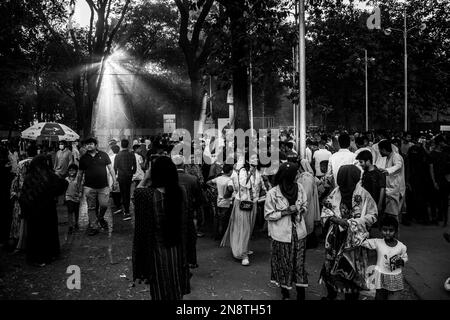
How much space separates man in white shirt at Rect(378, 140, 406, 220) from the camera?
25.3 ft

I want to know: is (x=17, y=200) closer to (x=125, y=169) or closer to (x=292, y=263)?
(x=125, y=169)

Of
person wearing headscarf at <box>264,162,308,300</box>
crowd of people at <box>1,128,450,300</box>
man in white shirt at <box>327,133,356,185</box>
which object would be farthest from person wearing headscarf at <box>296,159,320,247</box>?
person wearing headscarf at <box>264,162,308,300</box>

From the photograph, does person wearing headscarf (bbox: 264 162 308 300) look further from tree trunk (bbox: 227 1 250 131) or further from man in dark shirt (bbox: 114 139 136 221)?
man in dark shirt (bbox: 114 139 136 221)

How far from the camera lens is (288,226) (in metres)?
5.16

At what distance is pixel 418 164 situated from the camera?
9836 mm

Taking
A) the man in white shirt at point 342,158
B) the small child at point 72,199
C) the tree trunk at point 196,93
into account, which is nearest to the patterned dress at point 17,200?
the small child at point 72,199

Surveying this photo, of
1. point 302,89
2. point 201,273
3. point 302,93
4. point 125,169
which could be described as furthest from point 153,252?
point 125,169

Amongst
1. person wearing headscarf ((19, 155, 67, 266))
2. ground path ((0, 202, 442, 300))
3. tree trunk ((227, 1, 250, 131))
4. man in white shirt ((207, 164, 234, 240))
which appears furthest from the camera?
tree trunk ((227, 1, 250, 131))

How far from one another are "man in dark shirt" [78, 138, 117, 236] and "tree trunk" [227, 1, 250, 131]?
3.53 meters

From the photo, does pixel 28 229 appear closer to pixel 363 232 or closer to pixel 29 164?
pixel 29 164

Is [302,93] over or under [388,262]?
over

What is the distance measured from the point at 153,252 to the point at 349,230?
2.08m
